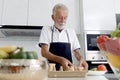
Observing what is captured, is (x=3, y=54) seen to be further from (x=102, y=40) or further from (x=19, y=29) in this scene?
(x=19, y=29)

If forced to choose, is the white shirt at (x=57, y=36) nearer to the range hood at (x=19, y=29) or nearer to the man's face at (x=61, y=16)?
the man's face at (x=61, y=16)

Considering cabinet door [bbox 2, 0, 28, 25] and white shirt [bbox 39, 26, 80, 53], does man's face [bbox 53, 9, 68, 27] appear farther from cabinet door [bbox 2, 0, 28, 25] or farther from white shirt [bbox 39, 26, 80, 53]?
cabinet door [bbox 2, 0, 28, 25]

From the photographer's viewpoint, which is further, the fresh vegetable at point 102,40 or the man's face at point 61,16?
the man's face at point 61,16

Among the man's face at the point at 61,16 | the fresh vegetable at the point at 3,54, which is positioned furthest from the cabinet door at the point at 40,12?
the fresh vegetable at the point at 3,54

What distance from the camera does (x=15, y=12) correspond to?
2.19m

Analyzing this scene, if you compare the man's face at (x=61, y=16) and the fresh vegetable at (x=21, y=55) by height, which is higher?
the man's face at (x=61, y=16)

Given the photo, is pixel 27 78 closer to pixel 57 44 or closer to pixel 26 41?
pixel 57 44

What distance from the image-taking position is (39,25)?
7.04 feet

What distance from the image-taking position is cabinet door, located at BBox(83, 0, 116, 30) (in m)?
2.12

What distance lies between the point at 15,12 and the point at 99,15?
957 millimetres

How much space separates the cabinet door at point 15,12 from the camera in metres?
2.15

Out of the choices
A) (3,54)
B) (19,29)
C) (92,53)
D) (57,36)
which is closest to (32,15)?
(19,29)

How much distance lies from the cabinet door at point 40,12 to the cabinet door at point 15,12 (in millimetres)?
68

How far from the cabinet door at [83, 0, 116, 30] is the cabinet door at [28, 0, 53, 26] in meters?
0.42
